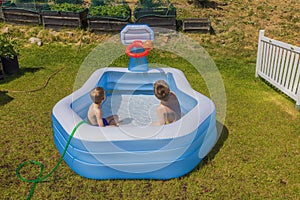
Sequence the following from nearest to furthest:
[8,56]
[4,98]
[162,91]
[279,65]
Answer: [162,91] < [4,98] < [279,65] < [8,56]

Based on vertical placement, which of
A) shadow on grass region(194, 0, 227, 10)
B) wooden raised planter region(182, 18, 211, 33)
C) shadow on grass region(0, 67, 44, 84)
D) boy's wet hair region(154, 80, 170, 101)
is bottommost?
shadow on grass region(0, 67, 44, 84)

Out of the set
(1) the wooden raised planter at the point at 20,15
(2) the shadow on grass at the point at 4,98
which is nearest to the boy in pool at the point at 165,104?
(2) the shadow on grass at the point at 4,98


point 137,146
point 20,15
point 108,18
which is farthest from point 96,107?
point 20,15

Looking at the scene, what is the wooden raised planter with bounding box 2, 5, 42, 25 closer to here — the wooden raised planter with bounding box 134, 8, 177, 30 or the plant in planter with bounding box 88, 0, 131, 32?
the plant in planter with bounding box 88, 0, 131, 32

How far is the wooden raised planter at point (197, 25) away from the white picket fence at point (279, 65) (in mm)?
3023

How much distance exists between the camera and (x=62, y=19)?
32.3 feet

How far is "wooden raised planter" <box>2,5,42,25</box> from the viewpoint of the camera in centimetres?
1014

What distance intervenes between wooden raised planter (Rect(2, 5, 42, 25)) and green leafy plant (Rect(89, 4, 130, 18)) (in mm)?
1974

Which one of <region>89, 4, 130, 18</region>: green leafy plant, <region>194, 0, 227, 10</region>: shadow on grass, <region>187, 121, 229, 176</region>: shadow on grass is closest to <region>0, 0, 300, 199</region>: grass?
<region>187, 121, 229, 176</region>: shadow on grass

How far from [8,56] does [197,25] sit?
5705mm

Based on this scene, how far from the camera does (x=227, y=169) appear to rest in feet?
13.1

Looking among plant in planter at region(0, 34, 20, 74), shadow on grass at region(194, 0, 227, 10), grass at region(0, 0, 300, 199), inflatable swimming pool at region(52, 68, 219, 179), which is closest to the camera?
inflatable swimming pool at region(52, 68, 219, 179)

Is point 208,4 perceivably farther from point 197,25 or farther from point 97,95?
point 97,95

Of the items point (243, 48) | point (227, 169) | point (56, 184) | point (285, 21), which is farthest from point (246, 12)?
point (56, 184)
